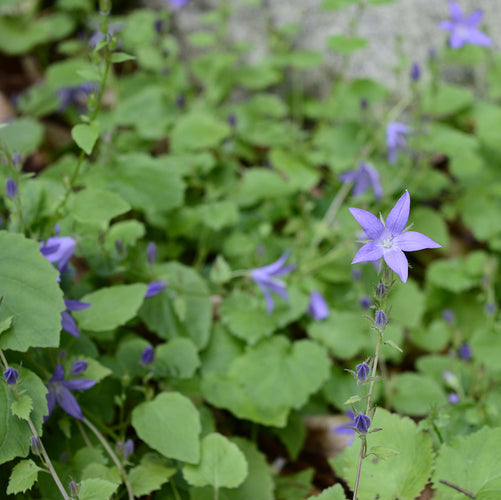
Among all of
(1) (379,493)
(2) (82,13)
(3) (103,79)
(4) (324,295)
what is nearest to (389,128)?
(4) (324,295)

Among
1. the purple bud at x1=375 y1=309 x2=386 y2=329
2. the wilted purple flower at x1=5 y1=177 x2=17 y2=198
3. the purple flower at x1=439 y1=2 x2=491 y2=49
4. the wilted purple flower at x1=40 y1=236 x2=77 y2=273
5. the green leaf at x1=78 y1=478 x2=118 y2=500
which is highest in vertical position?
the wilted purple flower at x1=5 y1=177 x2=17 y2=198

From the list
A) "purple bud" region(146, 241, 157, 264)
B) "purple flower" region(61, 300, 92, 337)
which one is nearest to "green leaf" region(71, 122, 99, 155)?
"purple flower" region(61, 300, 92, 337)

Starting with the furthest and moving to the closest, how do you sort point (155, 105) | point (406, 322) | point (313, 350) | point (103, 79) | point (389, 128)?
point (155, 105) < point (389, 128) < point (406, 322) < point (313, 350) < point (103, 79)

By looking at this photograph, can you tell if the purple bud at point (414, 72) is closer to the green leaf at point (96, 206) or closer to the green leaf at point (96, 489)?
the green leaf at point (96, 206)

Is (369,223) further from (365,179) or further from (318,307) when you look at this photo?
(365,179)

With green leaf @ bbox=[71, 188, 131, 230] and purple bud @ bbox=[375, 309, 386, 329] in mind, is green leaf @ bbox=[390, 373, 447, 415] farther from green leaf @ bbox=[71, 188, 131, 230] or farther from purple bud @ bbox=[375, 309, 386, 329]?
green leaf @ bbox=[71, 188, 131, 230]

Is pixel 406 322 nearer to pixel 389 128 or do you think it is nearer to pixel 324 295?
pixel 324 295
